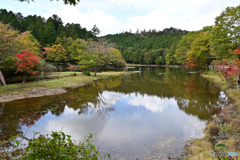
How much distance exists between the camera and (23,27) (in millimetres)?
53812

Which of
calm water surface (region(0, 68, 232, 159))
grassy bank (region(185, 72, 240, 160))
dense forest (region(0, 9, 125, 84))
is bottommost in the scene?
calm water surface (region(0, 68, 232, 159))

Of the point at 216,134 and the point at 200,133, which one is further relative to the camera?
the point at 200,133

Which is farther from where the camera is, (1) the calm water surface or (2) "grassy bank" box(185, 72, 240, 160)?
(1) the calm water surface

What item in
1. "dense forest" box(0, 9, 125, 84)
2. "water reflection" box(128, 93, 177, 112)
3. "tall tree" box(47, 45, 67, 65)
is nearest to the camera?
"water reflection" box(128, 93, 177, 112)

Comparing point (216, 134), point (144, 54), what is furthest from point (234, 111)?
point (144, 54)

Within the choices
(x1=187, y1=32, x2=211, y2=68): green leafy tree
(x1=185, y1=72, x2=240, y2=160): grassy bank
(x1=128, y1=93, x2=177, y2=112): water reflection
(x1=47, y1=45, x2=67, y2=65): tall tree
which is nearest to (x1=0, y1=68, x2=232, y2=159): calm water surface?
(x1=128, y1=93, x2=177, y2=112): water reflection

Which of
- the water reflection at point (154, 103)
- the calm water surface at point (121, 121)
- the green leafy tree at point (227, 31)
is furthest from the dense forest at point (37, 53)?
the green leafy tree at point (227, 31)

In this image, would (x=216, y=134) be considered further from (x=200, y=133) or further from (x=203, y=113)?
(x=203, y=113)

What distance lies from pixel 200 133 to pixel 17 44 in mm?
18069

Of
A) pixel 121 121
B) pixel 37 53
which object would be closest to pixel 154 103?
pixel 121 121

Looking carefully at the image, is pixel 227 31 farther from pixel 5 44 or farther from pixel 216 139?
pixel 5 44

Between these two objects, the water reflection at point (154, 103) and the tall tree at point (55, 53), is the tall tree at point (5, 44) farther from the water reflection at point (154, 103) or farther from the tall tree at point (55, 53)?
the tall tree at point (55, 53)

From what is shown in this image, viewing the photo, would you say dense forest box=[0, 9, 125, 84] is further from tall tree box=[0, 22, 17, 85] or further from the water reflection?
the water reflection

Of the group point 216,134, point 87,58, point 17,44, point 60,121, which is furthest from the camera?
point 87,58
